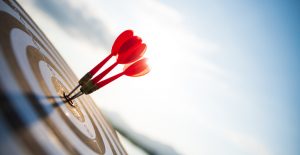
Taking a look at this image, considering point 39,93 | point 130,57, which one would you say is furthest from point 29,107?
point 130,57

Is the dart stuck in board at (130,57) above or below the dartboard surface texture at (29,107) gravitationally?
above

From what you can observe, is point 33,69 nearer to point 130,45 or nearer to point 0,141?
point 130,45

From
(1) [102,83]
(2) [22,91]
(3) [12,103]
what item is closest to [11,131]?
(3) [12,103]

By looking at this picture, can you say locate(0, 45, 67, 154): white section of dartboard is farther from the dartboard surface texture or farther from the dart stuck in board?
the dart stuck in board

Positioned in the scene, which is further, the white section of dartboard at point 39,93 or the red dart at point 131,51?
the red dart at point 131,51

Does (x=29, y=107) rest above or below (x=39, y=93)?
below

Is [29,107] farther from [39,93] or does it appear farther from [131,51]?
[131,51]

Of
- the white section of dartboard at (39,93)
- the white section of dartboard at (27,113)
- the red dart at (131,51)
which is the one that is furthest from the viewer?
the red dart at (131,51)

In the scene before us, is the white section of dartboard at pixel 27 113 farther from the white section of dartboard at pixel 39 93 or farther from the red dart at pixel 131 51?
the red dart at pixel 131 51

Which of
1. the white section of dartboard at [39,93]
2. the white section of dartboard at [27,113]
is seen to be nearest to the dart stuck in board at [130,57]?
the white section of dartboard at [39,93]
